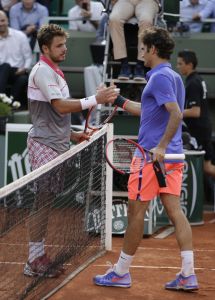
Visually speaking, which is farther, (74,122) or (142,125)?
(74,122)

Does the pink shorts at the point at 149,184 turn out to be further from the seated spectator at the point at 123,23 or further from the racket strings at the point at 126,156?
the seated spectator at the point at 123,23

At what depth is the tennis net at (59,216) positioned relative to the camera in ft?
20.7

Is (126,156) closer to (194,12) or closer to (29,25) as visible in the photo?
(194,12)

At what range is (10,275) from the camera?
657 centimetres

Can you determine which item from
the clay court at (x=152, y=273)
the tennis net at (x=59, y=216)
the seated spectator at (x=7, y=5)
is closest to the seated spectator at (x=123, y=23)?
the clay court at (x=152, y=273)

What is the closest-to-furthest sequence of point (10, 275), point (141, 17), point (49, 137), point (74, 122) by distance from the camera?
point (10, 275)
point (49, 137)
point (141, 17)
point (74, 122)

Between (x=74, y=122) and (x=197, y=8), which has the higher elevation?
(x=197, y=8)

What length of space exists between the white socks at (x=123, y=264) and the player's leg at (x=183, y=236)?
41cm

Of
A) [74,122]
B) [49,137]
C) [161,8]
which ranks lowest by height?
[74,122]

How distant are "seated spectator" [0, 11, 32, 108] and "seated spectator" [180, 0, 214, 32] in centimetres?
236

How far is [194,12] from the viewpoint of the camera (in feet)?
46.7

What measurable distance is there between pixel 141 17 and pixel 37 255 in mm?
4342

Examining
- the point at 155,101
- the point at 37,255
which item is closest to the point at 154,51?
the point at 155,101

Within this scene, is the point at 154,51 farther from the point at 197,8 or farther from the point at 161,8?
the point at 197,8
